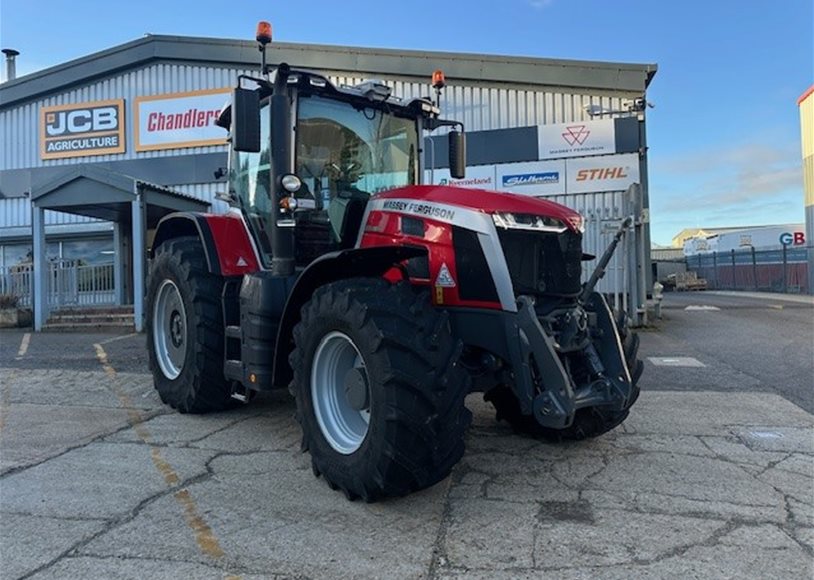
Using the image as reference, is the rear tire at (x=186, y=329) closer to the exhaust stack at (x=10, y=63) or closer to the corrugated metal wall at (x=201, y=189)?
the corrugated metal wall at (x=201, y=189)

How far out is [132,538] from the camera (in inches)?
128

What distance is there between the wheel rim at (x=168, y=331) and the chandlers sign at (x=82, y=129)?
12.7 m

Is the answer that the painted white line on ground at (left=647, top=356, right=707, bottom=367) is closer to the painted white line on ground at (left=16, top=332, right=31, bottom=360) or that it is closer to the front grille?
the front grille

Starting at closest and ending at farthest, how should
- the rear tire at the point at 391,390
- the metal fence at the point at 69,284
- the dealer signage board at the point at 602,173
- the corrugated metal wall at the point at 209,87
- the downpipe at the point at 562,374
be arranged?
the rear tire at the point at 391,390 < the downpipe at the point at 562,374 < the dealer signage board at the point at 602,173 < the corrugated metal wall at the point at 209,87 < the metal fence at the point at 69,284

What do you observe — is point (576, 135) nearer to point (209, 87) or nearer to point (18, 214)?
point (209, 87)

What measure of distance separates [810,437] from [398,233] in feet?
12.5

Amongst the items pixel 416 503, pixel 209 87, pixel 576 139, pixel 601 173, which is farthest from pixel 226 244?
pixel 209 87

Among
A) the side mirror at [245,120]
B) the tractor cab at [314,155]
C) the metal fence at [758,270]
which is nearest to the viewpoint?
the side mirror at [245,120]

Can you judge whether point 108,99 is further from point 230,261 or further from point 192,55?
point 230,261

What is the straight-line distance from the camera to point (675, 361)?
853cm

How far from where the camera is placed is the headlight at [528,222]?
3.83 metres

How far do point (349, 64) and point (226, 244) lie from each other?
11.3m

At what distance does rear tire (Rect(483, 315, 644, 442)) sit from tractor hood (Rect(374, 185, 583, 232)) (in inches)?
36.6

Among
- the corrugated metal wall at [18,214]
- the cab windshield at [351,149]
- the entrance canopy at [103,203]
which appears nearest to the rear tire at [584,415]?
the cab windshield at [351,149]
